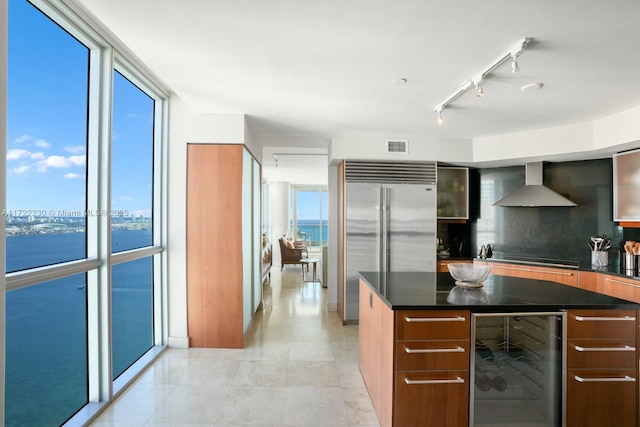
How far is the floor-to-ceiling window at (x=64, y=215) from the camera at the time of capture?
6.18 feet

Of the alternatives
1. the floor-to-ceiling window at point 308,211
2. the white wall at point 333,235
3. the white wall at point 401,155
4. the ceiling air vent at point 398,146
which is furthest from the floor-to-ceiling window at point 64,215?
the floor-to-ceiling window at point 308,211

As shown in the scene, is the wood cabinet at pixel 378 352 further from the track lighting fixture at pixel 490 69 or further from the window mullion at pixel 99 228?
the window mullion at pixel 99 228

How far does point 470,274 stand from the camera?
2.47m

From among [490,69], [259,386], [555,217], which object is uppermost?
[490,69]

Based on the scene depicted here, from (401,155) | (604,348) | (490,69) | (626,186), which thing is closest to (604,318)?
(604,348)

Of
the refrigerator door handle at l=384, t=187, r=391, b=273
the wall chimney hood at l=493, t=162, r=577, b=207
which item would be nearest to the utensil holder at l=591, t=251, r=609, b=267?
the wall chimney hood at l=493, t=162, r=577, b=207

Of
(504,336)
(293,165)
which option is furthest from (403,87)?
(293,165)

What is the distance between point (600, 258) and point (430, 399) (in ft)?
11.7

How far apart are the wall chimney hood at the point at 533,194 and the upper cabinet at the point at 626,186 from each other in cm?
57

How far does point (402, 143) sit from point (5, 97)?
4.03m

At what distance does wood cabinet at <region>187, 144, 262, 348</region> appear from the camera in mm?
3613

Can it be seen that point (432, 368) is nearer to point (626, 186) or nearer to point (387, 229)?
point (387, 229)

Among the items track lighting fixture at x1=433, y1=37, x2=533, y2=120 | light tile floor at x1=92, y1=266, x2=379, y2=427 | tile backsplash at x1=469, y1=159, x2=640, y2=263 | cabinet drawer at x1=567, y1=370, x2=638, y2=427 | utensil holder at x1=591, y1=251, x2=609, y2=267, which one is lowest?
light tile floor at x1=92, y1=266, x2=379, y2=427

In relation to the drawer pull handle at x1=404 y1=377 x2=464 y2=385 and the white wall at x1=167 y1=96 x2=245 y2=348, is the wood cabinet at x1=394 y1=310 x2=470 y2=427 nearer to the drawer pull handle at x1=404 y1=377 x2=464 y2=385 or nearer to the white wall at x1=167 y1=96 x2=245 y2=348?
the drawer pull handle at x1=404 y1=377 x2=464 y2=385
